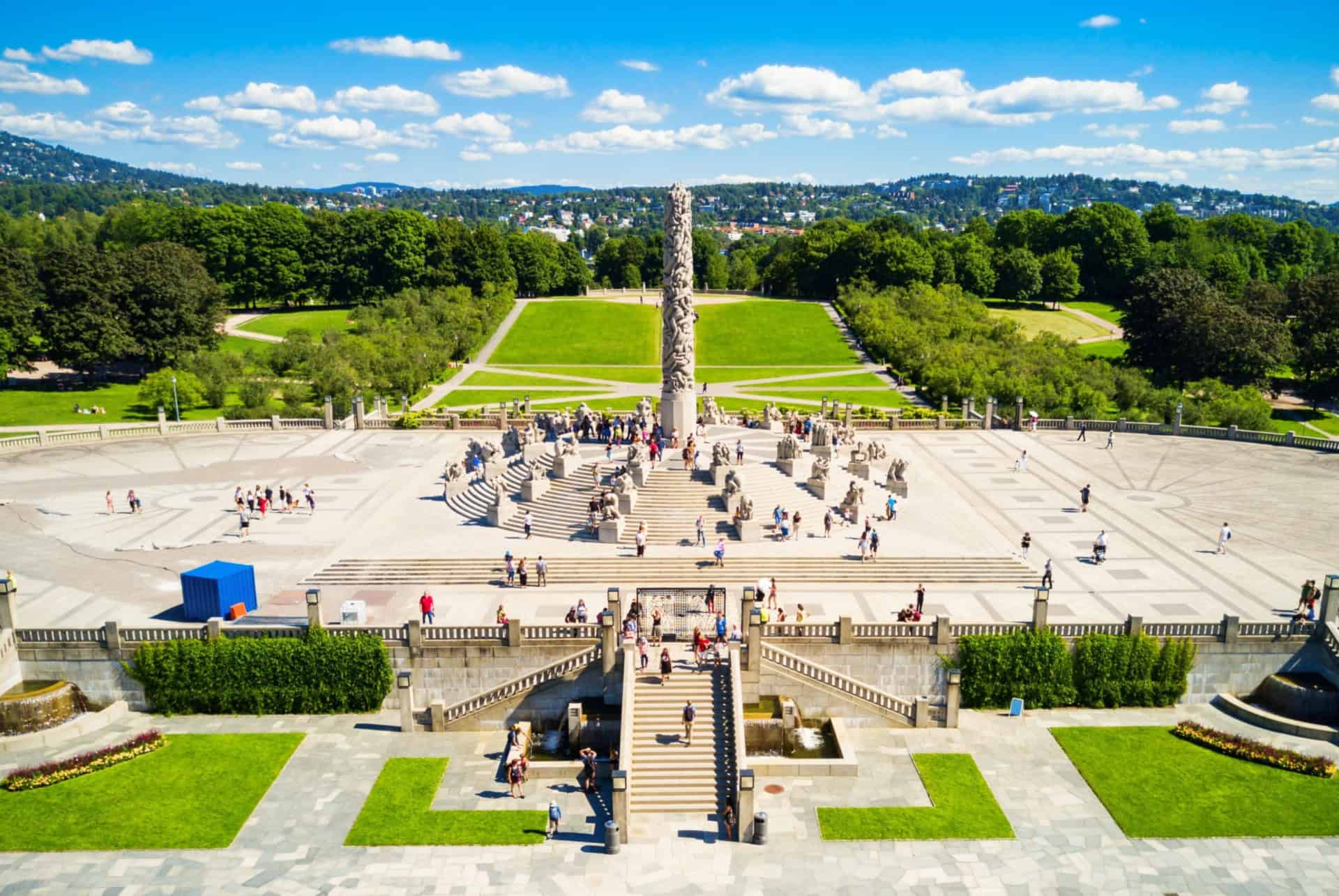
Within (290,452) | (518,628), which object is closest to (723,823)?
(518,628)

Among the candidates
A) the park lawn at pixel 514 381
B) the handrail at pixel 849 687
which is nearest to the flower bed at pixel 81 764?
the handrail at pixel 849 687

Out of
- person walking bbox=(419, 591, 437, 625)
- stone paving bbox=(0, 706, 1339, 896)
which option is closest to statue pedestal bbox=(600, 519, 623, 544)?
person walking bbox=(419, 591, 437, 625)

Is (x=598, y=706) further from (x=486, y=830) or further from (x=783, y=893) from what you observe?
(x=783, y=893)

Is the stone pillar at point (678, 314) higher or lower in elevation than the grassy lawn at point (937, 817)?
higher

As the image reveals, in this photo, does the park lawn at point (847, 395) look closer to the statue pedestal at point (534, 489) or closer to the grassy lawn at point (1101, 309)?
the statue pedestal at point (534, 489)

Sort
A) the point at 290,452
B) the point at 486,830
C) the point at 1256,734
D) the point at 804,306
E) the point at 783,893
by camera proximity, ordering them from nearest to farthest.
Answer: the point at 783,893 → the point at 486,830 → the point at 1256,734 → the point at 290,452 → the point at 804,306

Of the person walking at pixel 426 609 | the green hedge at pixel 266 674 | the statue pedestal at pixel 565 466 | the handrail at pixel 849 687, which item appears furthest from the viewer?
the statue pedestal at pixel 565 466

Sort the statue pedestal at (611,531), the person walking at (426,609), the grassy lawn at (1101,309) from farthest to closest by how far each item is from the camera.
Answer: the grassy lawn at (1101,309) → the statue pedestal at (611,531) → the person walking at (426,609)

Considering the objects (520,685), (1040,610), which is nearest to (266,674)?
(520,685)
